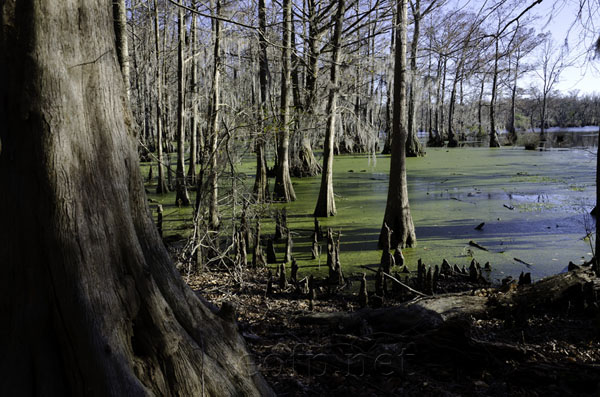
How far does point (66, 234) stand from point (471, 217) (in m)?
8.97

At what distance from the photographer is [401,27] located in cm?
732

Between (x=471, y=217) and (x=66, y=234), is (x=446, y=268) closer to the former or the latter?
(x=471, y=217)

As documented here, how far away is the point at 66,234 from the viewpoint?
170cm

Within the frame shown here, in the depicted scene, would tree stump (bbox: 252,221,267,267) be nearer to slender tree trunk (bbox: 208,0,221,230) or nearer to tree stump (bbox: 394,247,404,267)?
slender tree trunk (bbox: 208,0,221,230)

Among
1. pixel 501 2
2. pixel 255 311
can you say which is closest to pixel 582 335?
pixel 255 311

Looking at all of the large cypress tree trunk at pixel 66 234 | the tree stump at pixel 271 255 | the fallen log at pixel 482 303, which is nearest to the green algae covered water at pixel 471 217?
the tree stump at pixel 271 255

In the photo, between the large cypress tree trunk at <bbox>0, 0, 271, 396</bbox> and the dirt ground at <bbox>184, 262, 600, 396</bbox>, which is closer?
the large cypress tree trunk at <bbox>0, 0, 271, 396</bbox>

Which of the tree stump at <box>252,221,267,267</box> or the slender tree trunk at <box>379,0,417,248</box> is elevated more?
the slender tree trunk at <box>379,0,417,248</box>

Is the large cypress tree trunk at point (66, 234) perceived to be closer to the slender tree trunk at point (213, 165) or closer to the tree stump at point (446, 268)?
the slender tree trunk at point (213, 165)

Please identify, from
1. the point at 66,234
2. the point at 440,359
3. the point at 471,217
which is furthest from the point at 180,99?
the point at 66,234

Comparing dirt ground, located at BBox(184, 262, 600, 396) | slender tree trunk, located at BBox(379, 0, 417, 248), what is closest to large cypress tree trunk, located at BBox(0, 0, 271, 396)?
dirt ground, located at BBox(184, 262, 600, 396)

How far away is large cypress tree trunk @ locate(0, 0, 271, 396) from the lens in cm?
170

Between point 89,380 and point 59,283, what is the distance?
0.40m

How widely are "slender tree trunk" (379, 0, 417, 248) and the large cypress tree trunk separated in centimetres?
573
